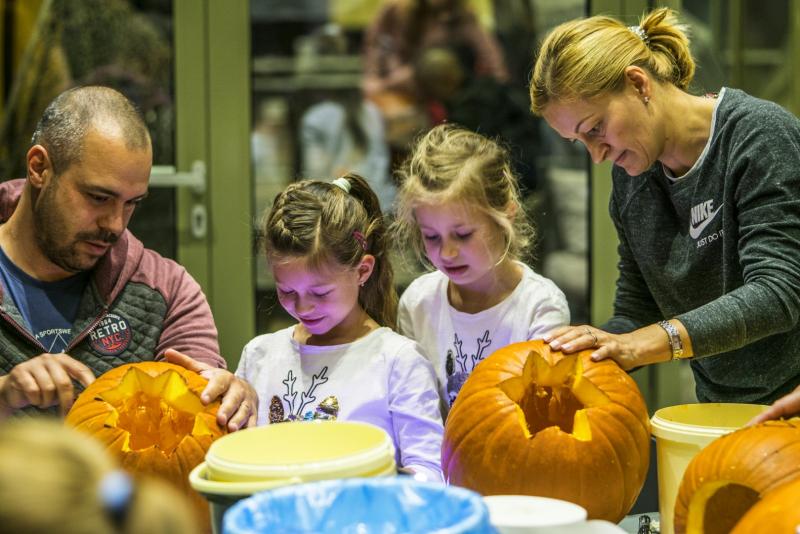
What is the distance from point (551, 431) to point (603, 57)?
704 mm

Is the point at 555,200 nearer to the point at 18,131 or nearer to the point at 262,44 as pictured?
the point at 262,44

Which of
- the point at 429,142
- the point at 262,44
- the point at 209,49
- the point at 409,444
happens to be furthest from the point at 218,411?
the point at 262,44

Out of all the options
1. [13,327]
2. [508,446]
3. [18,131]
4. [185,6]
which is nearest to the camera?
[508,446]

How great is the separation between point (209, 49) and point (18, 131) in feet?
2.62

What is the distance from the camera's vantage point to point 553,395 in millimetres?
1416

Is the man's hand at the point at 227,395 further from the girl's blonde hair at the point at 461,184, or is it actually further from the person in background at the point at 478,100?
the person in background at the point at 478,100

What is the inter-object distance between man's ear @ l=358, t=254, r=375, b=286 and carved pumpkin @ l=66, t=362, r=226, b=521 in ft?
1.51

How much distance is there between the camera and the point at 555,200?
3719mm

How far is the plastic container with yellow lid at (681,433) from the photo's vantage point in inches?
48.0

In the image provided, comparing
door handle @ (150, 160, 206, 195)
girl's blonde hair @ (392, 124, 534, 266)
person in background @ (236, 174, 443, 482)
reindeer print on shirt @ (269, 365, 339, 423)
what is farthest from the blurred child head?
door handle @ (150, 160, 206, 195)

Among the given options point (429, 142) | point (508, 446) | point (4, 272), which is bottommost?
point (508, 446)

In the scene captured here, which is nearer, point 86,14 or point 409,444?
point 409,444

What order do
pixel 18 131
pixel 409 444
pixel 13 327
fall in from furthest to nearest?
pixel 18 131, pixel 13 327, pixel 409 444

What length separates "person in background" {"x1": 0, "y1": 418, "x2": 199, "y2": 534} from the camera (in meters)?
0.56
